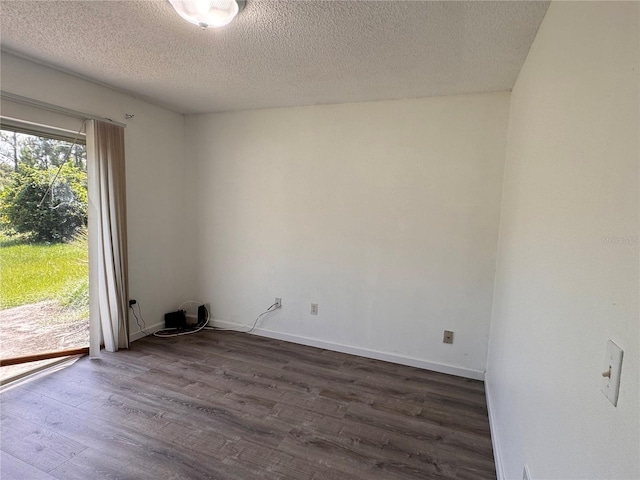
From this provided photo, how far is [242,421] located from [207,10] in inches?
93.6

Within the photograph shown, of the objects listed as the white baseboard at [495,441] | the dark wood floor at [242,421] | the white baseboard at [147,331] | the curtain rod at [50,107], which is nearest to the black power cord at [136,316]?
the white baseboard at [147,331]

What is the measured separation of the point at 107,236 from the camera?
2.75 m

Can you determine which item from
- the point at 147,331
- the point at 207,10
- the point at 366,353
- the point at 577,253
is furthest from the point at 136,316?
the point at 577,253

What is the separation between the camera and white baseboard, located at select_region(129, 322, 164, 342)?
3164 mm

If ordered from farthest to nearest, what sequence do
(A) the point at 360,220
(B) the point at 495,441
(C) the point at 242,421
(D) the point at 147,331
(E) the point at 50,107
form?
1. (D) the point at 147,331
2. (A) the point at 360,220
3. (E) the point at 50,107
4. (C) the point at 242,421
5. (B) the point at 495,441

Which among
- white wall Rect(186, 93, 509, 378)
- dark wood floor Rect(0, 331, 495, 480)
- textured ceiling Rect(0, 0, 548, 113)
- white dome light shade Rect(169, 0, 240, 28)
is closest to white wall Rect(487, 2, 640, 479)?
textured ceiling Rect(0, 0, 548, 113)

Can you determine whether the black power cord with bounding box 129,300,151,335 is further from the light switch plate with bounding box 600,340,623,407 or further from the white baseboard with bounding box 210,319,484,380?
the light switch plate with bounding box 600,340,623,407

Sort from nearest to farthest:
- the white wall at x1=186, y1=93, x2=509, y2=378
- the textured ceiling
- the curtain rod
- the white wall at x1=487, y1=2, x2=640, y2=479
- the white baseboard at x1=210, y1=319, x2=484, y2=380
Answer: the white wall at x1=487, y1=2, x2=640, y2=479 → the textured ceiling → the curtain rod → the white wall at x1=186, y1=93, x2=509, y2=378 → the white baseboard at x1=210, y1=319, x2=484, y2=380

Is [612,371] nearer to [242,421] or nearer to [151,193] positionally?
[242,421]

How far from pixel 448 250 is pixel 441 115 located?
114 centimetres

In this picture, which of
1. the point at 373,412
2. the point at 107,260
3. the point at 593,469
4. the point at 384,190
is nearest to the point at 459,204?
the point at 384,190

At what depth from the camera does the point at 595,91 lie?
0.82 m

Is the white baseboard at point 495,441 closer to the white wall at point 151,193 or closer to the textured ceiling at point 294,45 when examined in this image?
the textured ceiling at point 294,45

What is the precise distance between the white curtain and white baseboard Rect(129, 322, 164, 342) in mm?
216
